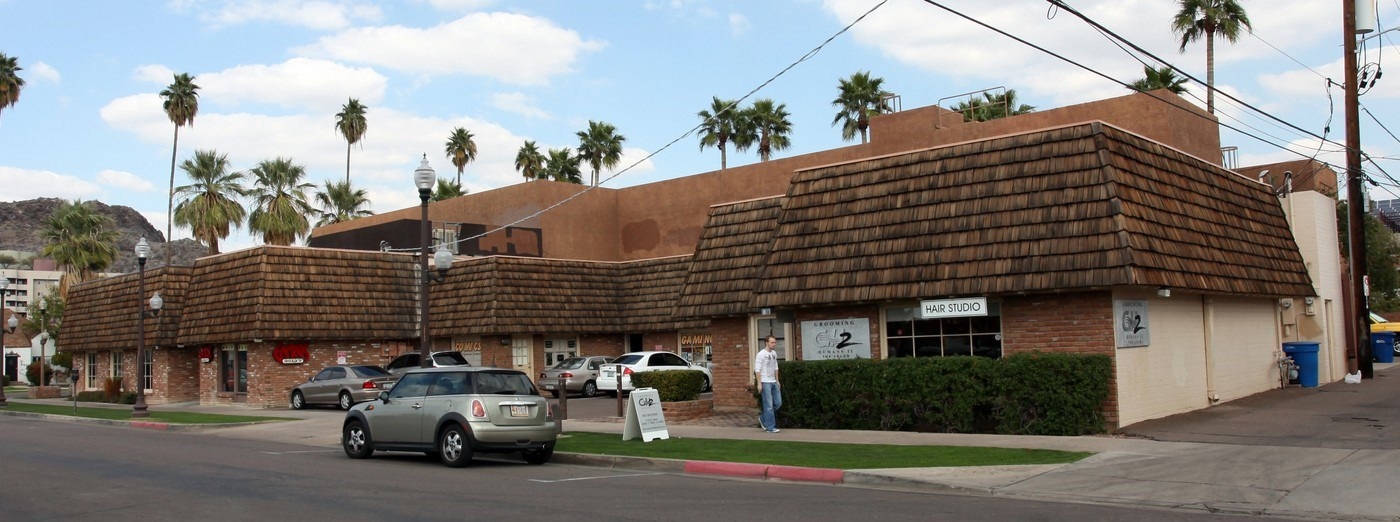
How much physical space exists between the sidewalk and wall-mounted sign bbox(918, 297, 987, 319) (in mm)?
2041

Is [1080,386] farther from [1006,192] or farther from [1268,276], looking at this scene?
[1268,276]

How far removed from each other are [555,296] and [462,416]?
2073cm

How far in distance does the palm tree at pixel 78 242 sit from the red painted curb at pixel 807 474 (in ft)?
169

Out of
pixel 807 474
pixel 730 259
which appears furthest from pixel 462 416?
pixel 730 259

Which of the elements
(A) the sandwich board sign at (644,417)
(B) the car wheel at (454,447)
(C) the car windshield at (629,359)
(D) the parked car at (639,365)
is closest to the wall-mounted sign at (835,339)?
(A) the sandwich board sign at (644,417)

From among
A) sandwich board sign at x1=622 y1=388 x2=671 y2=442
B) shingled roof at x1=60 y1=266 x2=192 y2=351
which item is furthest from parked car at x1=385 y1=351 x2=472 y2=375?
sandwich board sign at x1=622 y1=388 x2=671 y2=442

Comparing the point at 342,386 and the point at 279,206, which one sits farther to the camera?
the point at 279,206

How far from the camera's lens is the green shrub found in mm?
22797

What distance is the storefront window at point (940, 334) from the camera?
A: 701 inches

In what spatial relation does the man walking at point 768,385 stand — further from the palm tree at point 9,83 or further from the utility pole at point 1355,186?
the palm tree at point 9,83

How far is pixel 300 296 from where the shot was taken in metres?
33.0

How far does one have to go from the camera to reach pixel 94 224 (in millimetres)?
57125

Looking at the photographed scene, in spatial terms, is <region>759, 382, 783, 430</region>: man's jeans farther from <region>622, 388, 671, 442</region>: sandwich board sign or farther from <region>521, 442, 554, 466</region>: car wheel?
<region>521, 442, 554, 466</region>: car wheel

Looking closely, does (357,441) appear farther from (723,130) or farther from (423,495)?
(723,130)
